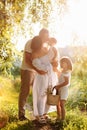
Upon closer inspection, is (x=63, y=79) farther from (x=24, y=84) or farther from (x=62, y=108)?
(x=24, y=84)

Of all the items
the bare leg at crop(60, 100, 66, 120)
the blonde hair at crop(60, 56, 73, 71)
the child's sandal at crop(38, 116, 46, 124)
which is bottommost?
the child's sandal at crop(38, 116, 46, 124)

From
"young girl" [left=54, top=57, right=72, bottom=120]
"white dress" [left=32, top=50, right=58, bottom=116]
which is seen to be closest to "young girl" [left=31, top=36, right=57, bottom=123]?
"white dress" [left=32, top=50, right=58, bottom=116]

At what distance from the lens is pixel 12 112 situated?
11.4 meters

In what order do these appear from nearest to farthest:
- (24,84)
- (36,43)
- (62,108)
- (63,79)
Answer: (36,43)
(63,79)
(62,108)
(24,84)

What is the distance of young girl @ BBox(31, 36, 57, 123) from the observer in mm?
9742

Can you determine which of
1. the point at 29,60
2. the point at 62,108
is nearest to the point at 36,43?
the point at 29,60

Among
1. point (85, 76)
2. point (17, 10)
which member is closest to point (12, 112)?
point (17, 10)

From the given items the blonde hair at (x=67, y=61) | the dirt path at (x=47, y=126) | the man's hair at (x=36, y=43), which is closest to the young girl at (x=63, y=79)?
the blonde hair at (x=67, y=61)

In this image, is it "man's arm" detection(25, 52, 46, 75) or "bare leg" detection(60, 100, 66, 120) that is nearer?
"man's arm" detection(25, 52, 46, 75)

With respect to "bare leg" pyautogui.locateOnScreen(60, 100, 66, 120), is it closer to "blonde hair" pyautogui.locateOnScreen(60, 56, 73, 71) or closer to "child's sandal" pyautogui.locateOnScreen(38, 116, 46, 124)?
"child's sandal" pyautogui.locateOnScreen(38, 116, 46, 124)

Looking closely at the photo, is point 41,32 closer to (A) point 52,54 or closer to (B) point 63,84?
(A) point 52,54

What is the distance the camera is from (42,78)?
388 inches

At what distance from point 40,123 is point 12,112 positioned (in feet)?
6.36

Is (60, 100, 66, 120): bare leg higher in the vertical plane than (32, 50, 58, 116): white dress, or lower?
lower
